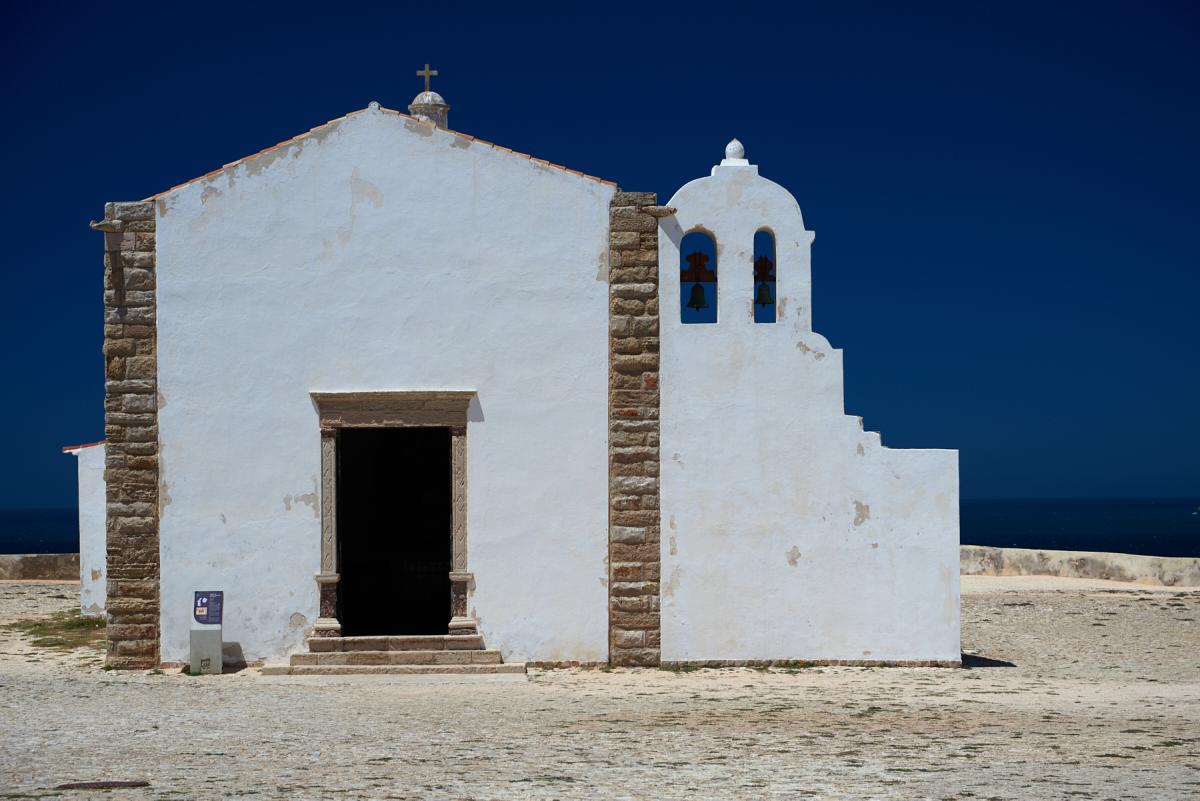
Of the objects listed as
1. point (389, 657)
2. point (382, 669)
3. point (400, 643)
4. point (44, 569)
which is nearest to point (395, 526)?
point (400, 643)

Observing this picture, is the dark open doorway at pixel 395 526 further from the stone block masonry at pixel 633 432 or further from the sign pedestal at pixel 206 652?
the stone block masonry at pixel 633 432

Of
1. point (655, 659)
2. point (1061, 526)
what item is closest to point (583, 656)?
point (655, 659)

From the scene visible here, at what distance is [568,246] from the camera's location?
13.7 metres

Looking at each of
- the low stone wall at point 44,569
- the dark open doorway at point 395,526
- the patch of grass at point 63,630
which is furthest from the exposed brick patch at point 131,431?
the low stone wall at point 44,569

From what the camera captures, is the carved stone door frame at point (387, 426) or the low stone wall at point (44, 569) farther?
the low stone wall at point (44, 569)

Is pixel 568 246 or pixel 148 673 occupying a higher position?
pixel 568 246

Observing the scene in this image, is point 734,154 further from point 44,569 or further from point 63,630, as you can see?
point 44,569

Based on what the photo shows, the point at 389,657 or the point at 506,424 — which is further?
Answer: the point at 506,424

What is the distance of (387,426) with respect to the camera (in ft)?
44.6

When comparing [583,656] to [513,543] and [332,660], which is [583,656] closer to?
[513,543]

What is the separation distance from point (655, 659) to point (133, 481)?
18.8ft

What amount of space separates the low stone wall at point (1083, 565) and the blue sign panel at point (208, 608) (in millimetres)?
15953

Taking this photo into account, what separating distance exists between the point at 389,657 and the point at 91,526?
22.0 ft

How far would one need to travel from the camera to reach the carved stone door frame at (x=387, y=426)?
1338 centimetres
